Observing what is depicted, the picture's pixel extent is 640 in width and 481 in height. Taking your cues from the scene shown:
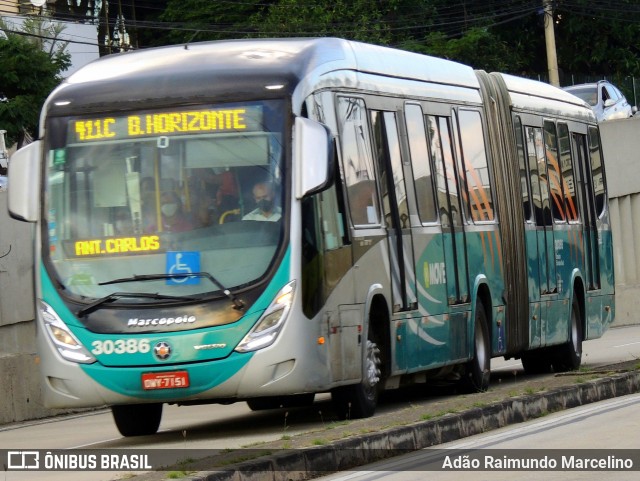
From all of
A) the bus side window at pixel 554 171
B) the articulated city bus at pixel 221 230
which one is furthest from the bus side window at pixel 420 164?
the bus side window at pixel 554 171

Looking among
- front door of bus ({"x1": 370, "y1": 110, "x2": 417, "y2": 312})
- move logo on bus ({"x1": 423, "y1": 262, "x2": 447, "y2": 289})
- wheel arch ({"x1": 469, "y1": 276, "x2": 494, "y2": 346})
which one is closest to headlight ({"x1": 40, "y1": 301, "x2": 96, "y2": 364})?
front door of bus ({"x1": 370, "y1": 110, "x2": 417, "y2": 312})

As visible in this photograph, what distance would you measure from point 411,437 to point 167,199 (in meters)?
2.96

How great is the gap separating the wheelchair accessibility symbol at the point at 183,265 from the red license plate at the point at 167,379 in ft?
2.42

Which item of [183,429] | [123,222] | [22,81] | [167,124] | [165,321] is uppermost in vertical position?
[22,81]

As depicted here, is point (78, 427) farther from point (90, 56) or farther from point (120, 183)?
point (90, 56)

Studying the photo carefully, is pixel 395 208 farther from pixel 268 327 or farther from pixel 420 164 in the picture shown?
pixel 268 327

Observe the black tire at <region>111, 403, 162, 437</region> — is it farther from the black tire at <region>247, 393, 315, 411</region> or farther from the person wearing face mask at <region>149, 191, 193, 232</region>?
the person wearing face mask at <region>149, 191, 193, 232</region>

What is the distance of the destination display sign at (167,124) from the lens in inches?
543

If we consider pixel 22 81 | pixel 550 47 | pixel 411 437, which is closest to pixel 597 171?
pixel 411 437

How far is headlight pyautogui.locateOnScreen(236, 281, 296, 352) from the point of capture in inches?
524

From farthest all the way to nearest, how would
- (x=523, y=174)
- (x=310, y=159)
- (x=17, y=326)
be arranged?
(x=17, y=326)
(x=523, y=174)
(x=310, y=159)

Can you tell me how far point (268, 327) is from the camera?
1334 cm

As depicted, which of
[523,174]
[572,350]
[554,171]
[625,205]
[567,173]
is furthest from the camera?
[625,205]

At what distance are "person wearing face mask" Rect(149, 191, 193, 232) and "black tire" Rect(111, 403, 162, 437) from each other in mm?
2093
